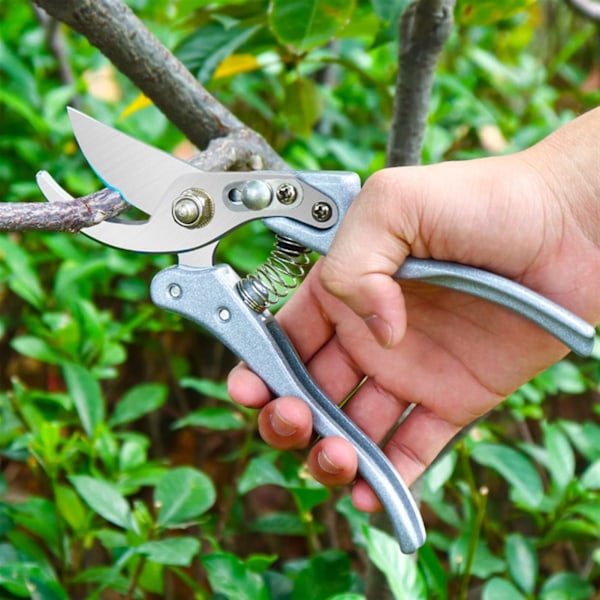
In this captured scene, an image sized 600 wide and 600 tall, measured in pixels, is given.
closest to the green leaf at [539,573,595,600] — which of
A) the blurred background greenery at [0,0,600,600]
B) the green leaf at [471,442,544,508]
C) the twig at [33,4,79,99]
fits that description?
the blurred background greenery at [0,0,600,600]

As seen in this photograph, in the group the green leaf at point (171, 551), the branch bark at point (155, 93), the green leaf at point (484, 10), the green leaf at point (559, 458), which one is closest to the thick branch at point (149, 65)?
the branch bark at point (155, 93)

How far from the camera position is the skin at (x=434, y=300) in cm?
76

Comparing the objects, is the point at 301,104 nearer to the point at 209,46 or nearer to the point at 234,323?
the point at 209,46

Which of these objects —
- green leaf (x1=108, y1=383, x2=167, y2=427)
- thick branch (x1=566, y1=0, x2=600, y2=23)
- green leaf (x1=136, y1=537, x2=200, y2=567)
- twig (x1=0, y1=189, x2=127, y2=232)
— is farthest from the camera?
thick branch (x1=566, y1=0, x2=600, y2=23)

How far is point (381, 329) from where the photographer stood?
765 mm

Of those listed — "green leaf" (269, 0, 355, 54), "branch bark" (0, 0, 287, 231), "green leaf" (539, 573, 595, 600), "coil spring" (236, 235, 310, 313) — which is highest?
"green leaf" (269, 0, 355, 54)

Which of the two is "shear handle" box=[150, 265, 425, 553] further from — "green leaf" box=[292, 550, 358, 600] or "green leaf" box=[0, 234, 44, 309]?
"green leaf" box=[0, 234, 44, 309]

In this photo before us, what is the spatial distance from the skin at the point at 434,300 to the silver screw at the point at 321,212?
0.04 metres

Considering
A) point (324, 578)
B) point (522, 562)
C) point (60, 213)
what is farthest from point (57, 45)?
point (522, 562)

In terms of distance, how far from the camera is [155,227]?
2.66 feet

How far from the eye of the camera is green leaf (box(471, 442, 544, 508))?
1.07 m

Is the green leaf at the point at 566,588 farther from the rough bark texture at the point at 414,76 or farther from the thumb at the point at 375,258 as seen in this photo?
the thumb at the point at 375,258

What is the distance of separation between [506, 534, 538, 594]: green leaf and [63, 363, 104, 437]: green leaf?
57 cm

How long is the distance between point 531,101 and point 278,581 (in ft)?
3.98
